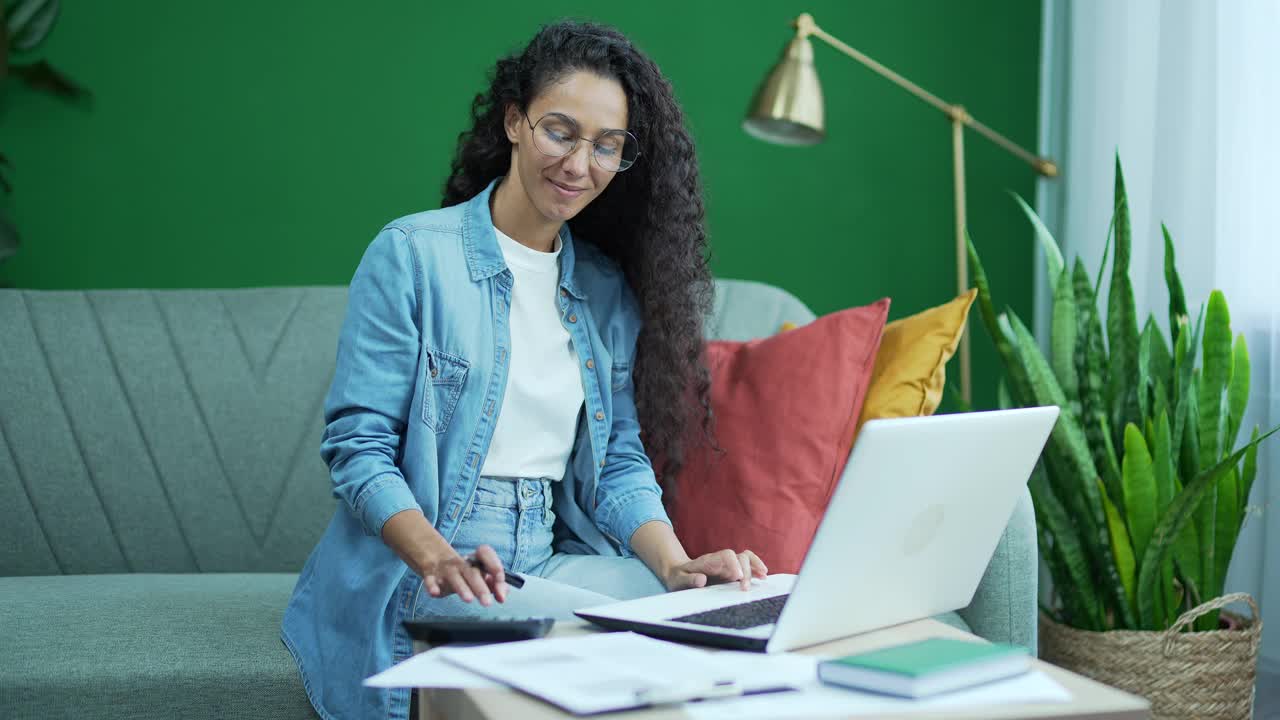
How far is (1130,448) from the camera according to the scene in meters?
1.82

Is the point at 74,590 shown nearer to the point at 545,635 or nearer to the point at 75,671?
the point at 75,671

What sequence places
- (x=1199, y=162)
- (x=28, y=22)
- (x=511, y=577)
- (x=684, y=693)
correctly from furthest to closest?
(x=28, y=22), (x=1199, y=162), (x=511, y=577), (x=684, y=693)

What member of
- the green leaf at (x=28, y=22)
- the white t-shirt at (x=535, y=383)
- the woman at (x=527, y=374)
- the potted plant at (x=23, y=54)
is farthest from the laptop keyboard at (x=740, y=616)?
the green leaf at (x=28, y=22)

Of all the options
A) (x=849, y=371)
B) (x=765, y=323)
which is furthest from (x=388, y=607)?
(x=765, y=323)

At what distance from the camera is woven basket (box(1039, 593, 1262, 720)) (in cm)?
185

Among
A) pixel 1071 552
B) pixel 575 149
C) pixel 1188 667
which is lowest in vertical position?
pixel 1188 667

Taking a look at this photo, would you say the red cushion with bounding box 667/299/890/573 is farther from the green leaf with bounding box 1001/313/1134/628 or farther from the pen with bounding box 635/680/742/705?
the pen with bounding box 635/680/742/705

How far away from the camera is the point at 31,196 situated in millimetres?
2811

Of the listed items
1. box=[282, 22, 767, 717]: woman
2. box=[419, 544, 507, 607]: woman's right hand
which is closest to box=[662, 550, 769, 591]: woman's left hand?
box=[282, 22, 767, 717]: woman

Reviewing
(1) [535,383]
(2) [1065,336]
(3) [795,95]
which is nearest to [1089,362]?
(2) [1065,336]

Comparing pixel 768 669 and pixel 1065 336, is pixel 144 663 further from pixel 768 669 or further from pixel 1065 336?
pixel 1065 336

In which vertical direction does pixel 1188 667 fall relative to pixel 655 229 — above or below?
below

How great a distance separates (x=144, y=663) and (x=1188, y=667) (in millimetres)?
1581

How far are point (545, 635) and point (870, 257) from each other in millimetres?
2198
